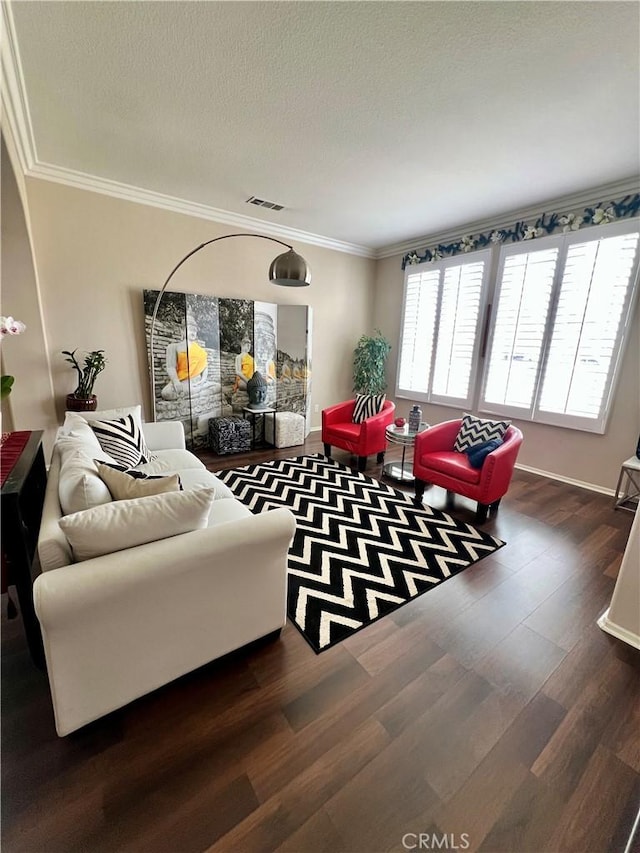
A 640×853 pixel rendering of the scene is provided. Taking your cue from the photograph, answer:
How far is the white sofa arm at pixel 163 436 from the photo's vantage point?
10.2 feet

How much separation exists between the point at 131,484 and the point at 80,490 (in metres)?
0.19

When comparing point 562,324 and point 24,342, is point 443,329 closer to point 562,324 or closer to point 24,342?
point 562,324

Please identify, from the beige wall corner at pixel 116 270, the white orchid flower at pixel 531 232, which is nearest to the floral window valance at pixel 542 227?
the white orchid flower at pixel 531 232

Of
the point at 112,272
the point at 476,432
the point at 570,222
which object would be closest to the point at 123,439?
the point at 112,272

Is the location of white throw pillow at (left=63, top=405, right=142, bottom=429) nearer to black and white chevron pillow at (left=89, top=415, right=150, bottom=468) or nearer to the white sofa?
black and white chevron pillow at (left=89, top=415, right=150, bottom=468)

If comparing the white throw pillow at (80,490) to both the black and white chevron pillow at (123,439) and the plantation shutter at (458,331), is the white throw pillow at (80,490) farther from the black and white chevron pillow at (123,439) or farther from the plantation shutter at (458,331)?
the plantation shutter at (458,331)

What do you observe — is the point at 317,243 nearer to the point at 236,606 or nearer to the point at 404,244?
the point at 404,244

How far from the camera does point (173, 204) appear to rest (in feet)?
12.6

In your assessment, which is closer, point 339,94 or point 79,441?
point 79,441

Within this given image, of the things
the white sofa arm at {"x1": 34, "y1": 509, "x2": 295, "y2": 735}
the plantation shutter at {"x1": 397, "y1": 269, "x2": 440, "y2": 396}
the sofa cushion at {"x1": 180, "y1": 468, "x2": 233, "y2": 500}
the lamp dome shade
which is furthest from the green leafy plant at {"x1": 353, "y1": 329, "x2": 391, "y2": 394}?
the white sofa arm at {"x1": 34, "y1": 509, "x2": 295, "y2": 735}

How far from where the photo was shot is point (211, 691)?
143 cm

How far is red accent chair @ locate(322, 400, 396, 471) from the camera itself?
375 centimetres

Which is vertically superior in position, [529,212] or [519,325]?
[529,212]

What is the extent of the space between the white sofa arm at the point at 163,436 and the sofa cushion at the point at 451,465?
2.28 metres
